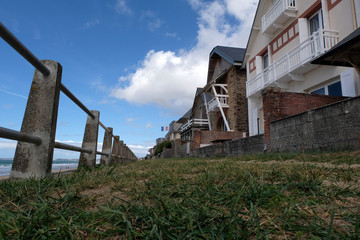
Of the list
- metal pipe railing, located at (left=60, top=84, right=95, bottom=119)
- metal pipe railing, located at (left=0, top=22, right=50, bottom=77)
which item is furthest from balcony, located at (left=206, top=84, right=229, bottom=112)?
metal pipe railing, located at (left=0, top=22, right=50, bottom=77)

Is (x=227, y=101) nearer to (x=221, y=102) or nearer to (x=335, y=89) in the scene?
(x=221, y=102)

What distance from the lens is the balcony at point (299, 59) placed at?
8.96 m

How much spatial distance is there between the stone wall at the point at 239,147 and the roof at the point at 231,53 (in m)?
9.09

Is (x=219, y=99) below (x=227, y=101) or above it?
above

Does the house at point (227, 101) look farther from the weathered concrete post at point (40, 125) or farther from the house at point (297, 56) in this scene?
the weathered concrete post at point (40, 125)

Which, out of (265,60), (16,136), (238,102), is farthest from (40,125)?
(238,102)

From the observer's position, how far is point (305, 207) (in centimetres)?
125

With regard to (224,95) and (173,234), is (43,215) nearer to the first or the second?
(173,234)

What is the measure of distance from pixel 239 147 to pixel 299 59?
4.94 m

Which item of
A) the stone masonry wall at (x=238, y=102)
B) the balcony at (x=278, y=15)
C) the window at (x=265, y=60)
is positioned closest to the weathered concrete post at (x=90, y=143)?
the balcony at (x=278, y=15)

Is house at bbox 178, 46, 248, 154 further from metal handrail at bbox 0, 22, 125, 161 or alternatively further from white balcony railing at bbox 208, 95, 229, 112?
metal handrail at bbox 0, 22, 125, 161

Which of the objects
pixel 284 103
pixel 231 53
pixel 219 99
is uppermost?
pixel 231 53

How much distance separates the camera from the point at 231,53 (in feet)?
66.6

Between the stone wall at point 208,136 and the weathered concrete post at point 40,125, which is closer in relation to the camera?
the weathered concrete post at point 40,125
